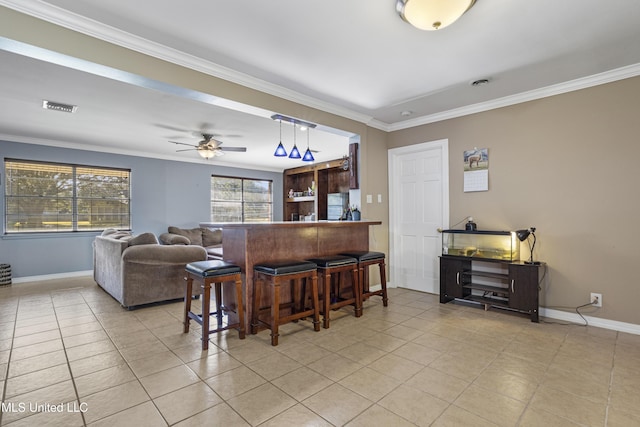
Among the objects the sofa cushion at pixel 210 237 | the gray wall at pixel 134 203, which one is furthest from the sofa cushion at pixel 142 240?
the sofa cushion at pixel 210 237

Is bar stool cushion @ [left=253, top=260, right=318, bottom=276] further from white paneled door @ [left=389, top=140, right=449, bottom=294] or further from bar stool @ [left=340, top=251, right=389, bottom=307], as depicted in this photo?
white paneled door @ [left=389, top=140, right=449, bottom=294]

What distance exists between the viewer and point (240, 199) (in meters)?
8.52

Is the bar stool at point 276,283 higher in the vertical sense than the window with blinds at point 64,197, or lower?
lower

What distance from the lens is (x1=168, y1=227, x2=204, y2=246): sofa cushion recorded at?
22.6 feet

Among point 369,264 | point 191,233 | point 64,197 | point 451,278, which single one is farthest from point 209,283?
point 64,197

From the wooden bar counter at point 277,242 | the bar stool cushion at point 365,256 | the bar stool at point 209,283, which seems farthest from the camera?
the bar stool cushion at point 365,256

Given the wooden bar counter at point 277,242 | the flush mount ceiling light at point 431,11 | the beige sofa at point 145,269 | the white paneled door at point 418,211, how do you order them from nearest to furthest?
the flush mount ceiling light at point 431,11 < the wooden bar counter at point 277,242 < the beige sofa at point 145,269 < the white paneled door at point 418,211

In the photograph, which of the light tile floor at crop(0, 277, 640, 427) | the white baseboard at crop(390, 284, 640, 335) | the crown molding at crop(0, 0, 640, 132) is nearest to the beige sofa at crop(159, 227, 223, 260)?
the light tile floor at crop(0, 277, 640, 427)

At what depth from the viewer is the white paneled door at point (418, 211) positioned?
4.33 meters

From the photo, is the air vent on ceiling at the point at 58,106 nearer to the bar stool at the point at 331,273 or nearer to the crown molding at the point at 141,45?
the crown molding at the point at 141,45

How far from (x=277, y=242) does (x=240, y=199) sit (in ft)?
18.6

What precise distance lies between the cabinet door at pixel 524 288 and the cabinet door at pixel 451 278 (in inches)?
22.0

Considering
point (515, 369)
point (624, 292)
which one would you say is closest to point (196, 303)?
point (515, 369)

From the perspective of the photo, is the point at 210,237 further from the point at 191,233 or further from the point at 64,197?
the point at 64,197
